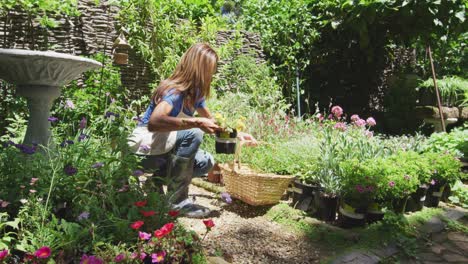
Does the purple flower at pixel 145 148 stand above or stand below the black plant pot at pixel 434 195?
above

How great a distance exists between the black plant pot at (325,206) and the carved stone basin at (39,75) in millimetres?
1974

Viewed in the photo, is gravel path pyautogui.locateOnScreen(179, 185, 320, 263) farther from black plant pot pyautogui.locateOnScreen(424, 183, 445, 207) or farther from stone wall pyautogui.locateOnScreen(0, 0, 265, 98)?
stone wall pyautogui.locateOnScreen(0, 0, 265, 98)

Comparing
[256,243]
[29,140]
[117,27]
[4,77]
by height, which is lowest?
[256,243]

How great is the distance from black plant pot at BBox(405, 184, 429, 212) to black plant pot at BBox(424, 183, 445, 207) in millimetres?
237

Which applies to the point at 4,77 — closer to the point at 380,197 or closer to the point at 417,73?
the point at 380,197

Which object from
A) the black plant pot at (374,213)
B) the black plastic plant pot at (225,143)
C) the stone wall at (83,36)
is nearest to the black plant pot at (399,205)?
the black plant pot at (374,213)

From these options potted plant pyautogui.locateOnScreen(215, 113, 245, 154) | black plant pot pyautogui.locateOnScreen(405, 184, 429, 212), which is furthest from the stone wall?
black plant pot pyautogui.locateOnScreen(405, 184, 429, 212)

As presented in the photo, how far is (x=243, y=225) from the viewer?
8.82 ft

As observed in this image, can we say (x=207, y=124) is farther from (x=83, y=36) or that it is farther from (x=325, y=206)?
(x=83, y=36)

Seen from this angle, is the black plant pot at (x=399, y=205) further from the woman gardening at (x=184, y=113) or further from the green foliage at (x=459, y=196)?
the woman gardening at (x=184, y=113)

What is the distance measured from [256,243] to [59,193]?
1.26m

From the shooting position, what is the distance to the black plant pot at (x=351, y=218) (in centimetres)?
271

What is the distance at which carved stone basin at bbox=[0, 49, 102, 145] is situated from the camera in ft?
7.65

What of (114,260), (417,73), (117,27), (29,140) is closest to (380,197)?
(114,260)
